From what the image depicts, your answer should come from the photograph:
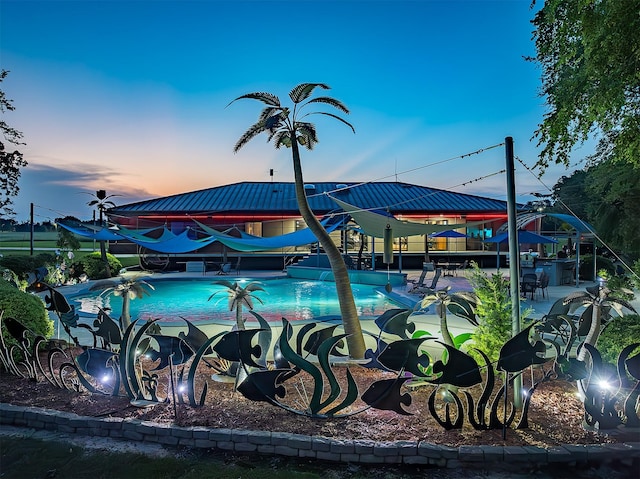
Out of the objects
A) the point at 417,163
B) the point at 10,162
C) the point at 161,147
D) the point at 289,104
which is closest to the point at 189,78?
the point at 161,147

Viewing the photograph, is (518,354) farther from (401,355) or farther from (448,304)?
(448,304)

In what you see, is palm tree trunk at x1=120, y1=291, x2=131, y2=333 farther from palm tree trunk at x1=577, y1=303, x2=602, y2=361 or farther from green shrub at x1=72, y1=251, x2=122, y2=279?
green shrub at x1=72, y1=251, x2=122, y2=279

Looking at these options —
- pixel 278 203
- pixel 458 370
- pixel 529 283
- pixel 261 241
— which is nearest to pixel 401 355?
pixel 458 370

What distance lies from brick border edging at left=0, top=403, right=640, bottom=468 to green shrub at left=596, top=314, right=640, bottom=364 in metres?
1.02

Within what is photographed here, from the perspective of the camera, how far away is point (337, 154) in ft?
53.2

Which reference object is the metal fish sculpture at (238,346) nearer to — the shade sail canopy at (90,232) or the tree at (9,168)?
the shade sail canopy at (90,232)

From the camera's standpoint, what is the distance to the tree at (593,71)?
3252 mm

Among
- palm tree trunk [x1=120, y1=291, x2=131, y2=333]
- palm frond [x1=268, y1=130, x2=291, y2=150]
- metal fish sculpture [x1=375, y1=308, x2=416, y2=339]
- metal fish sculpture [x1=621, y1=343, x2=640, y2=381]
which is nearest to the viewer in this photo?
metal fish sculpture [x1=621, y1=343, x2=640, y2=381]

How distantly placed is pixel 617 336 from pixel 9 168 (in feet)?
45.8

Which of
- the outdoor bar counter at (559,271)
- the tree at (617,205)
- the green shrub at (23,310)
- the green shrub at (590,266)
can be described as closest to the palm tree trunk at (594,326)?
the green shrub at (23,310)

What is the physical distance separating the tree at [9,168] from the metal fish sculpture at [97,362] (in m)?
10.5

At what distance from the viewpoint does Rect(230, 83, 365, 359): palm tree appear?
3.59 metres

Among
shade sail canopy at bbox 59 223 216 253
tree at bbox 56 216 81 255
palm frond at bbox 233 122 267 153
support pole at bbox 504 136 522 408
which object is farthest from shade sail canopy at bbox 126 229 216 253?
support pole at bbox 504 136 522 408

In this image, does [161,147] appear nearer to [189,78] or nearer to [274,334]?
[189,78]
